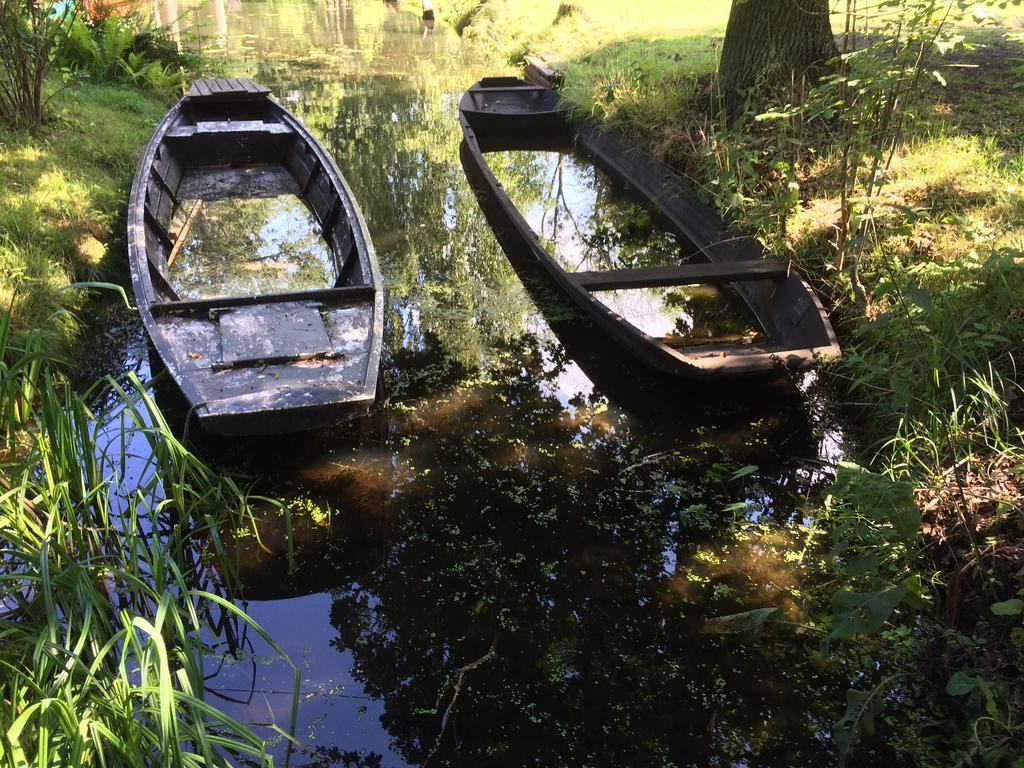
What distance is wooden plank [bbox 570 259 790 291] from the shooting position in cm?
485

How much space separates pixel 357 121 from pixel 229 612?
25.4 feet

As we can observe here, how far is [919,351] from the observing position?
12.5 feet

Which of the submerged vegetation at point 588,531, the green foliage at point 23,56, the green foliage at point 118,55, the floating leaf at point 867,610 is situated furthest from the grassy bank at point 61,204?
the floating leaf at point 867,610

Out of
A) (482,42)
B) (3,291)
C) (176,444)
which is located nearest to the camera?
(176,444)

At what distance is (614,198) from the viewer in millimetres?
7492

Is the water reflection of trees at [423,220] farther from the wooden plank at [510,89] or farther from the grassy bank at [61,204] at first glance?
the grassy bank at [61,204]

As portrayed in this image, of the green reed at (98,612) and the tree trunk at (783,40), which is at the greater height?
the tree trunk at (783,40)

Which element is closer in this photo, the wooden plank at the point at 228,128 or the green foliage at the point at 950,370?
the green foliage at the point at 950,370

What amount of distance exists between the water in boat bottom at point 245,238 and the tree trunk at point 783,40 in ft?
12.9

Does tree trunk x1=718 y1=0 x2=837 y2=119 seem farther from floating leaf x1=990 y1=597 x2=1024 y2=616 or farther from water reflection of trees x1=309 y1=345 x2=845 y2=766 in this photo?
floating leaf x1=990 y1=597 x2=1024 y2=616

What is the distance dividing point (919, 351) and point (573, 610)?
219cm

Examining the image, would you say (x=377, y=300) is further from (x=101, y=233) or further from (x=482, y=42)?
(x=482, y=42)

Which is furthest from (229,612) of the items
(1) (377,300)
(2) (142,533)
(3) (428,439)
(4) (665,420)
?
(4) (665,420)

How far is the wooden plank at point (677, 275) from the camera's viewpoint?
15.9 ft
